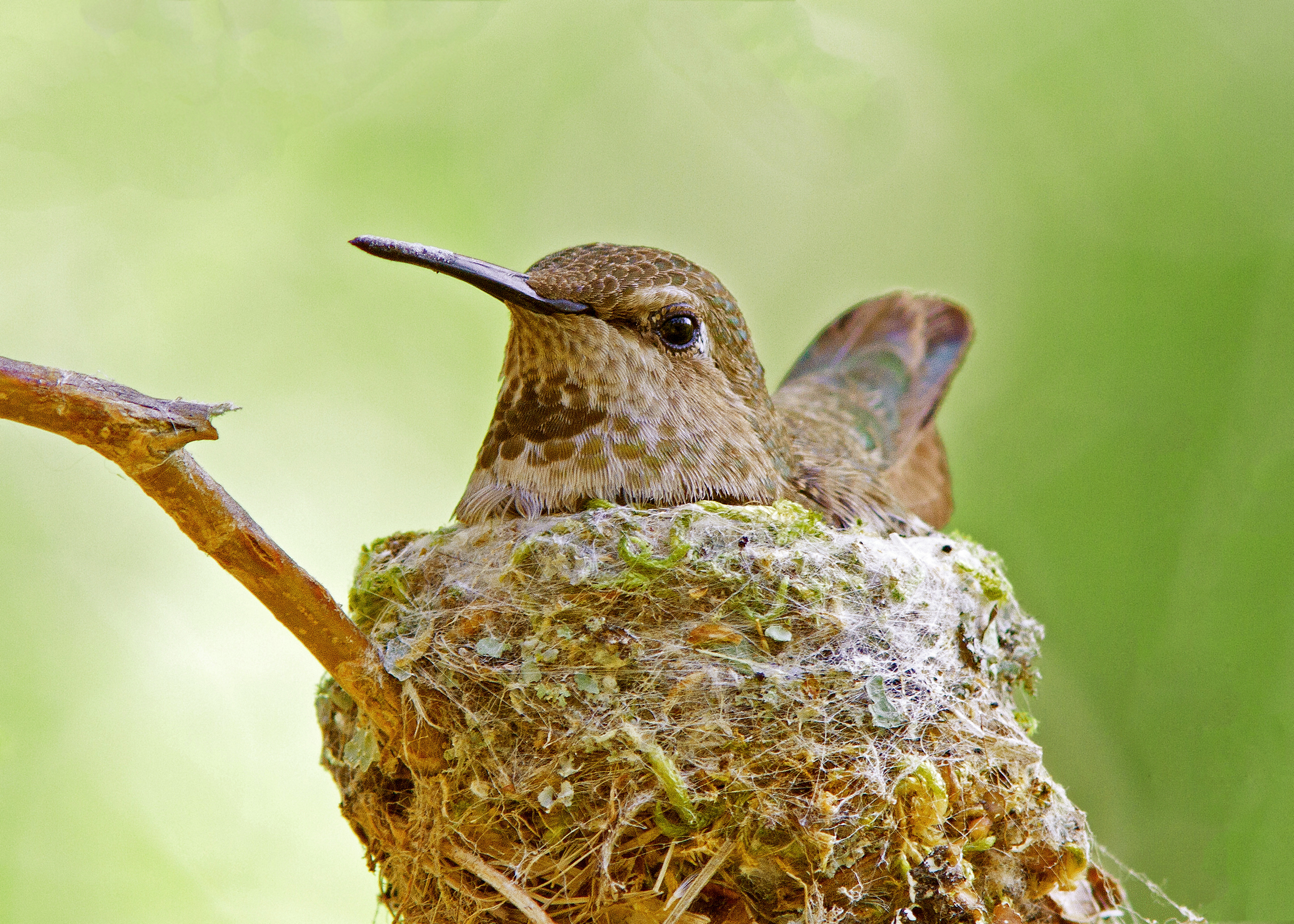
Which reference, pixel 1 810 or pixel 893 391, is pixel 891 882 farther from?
pixel 1 810

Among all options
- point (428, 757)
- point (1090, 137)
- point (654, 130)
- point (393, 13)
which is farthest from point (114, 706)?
point (1090, 137)

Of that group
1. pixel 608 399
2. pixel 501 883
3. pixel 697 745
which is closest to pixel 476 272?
pixel 608 399

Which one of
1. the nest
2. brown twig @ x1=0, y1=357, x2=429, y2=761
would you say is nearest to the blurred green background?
the nest

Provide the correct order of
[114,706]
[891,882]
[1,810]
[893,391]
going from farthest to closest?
1. [893,391]
2. [114,706]
3. [1,810]
4. [891,882]

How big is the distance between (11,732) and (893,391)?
3378 mm

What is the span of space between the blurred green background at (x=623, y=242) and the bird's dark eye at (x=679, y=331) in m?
2.12

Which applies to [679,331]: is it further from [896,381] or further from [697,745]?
[896,381]

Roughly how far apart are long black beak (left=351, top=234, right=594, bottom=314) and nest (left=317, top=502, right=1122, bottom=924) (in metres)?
0.49

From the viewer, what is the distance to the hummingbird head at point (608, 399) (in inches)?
104

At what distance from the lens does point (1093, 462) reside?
16.9 feet

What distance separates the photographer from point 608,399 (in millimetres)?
2672

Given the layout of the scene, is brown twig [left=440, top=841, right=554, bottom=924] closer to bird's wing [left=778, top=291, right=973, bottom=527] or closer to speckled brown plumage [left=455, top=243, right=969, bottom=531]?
speckled brown plumage [left=455, top=243, right=969, bottom=531]

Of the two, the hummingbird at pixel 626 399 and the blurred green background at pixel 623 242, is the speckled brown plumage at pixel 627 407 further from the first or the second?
the blurred green background at pixel 623 242

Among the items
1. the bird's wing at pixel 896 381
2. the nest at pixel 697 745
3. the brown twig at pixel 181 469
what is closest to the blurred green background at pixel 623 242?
the bird's wing at pixel 896 381
